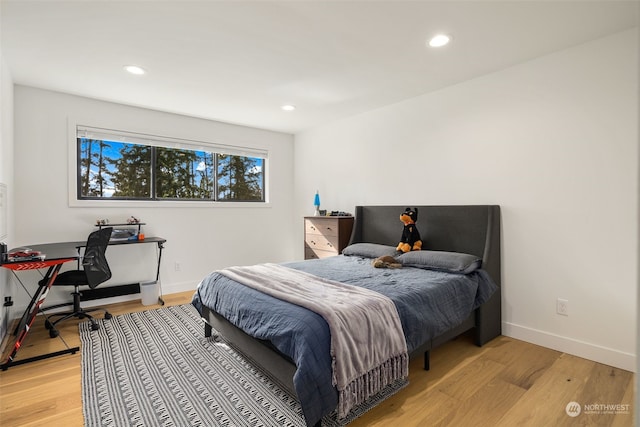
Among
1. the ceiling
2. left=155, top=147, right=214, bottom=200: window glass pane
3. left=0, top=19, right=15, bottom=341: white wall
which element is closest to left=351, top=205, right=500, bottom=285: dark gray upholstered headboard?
the ceiling

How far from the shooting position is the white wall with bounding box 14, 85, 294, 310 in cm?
335

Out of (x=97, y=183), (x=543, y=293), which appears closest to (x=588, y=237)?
(x=543, y=293)

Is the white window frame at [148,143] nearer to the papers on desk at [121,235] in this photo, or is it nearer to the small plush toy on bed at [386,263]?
the papers on desk at [121,235]

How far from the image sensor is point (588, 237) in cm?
245

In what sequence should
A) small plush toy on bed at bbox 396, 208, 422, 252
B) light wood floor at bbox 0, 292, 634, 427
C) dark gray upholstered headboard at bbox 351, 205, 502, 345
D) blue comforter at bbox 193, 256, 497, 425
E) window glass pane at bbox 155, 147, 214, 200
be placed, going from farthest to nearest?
window glass pane at bbox 155, 147, 214, 200
small plush toy on bed at bbox 396, 208, 422, 252
dark gray upholstered headboard at bbox 351, 205, 502, 345
light wood floor at bbox 0, 292, 634, 427
blue comforter at bbox 193, 256, 497, 425

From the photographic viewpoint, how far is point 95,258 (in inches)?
118

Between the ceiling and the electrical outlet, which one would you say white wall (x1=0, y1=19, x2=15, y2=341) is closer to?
the ceiling

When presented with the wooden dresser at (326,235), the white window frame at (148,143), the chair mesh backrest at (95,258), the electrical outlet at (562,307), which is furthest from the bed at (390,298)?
the white window frame at (148,143)

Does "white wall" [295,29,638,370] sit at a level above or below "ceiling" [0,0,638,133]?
below

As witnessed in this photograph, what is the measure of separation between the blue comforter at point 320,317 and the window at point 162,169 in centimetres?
215

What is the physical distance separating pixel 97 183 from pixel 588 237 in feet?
16.5

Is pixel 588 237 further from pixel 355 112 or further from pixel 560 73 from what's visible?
pixel 355 112

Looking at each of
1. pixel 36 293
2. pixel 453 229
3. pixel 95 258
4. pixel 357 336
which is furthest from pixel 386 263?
pixel 36 293

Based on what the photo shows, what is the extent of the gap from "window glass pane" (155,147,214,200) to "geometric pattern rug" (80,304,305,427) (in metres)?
1.96
